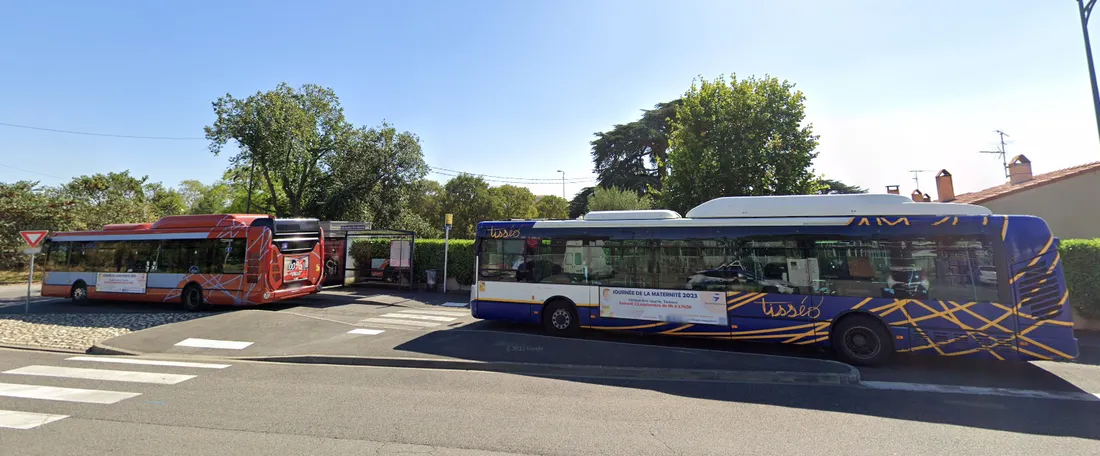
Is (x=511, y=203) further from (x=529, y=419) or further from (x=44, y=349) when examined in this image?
(x=529, y=419)

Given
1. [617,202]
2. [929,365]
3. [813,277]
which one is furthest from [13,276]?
[929,365]

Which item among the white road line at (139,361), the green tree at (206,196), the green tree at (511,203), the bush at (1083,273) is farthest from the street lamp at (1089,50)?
the green tree at (206,196)

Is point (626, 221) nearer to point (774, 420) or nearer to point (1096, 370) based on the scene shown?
point (774, 420)

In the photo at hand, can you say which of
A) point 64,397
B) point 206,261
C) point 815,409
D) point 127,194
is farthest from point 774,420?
point 127,194

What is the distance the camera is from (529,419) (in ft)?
16.3

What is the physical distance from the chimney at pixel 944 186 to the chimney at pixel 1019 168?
231cm

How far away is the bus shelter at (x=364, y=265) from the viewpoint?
18359 millimetres

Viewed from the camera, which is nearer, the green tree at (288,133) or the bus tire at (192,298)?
the bus tire at (192,298)

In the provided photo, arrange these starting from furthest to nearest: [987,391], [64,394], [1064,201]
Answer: [1064,201], [987,391], [64,394]

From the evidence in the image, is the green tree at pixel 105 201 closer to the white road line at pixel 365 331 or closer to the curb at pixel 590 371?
the white road line at pixel 365 331

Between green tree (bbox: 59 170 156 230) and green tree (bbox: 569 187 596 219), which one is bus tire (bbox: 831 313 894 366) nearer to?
green tree (bbox: 569 187 596 219)

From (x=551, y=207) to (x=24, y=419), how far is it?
165 feet

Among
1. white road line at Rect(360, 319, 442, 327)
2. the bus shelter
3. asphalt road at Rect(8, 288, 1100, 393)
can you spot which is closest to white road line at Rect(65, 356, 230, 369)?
asphalt road at Rect(8, 288, 1100, 393)

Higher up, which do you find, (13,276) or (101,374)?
(13,276)
